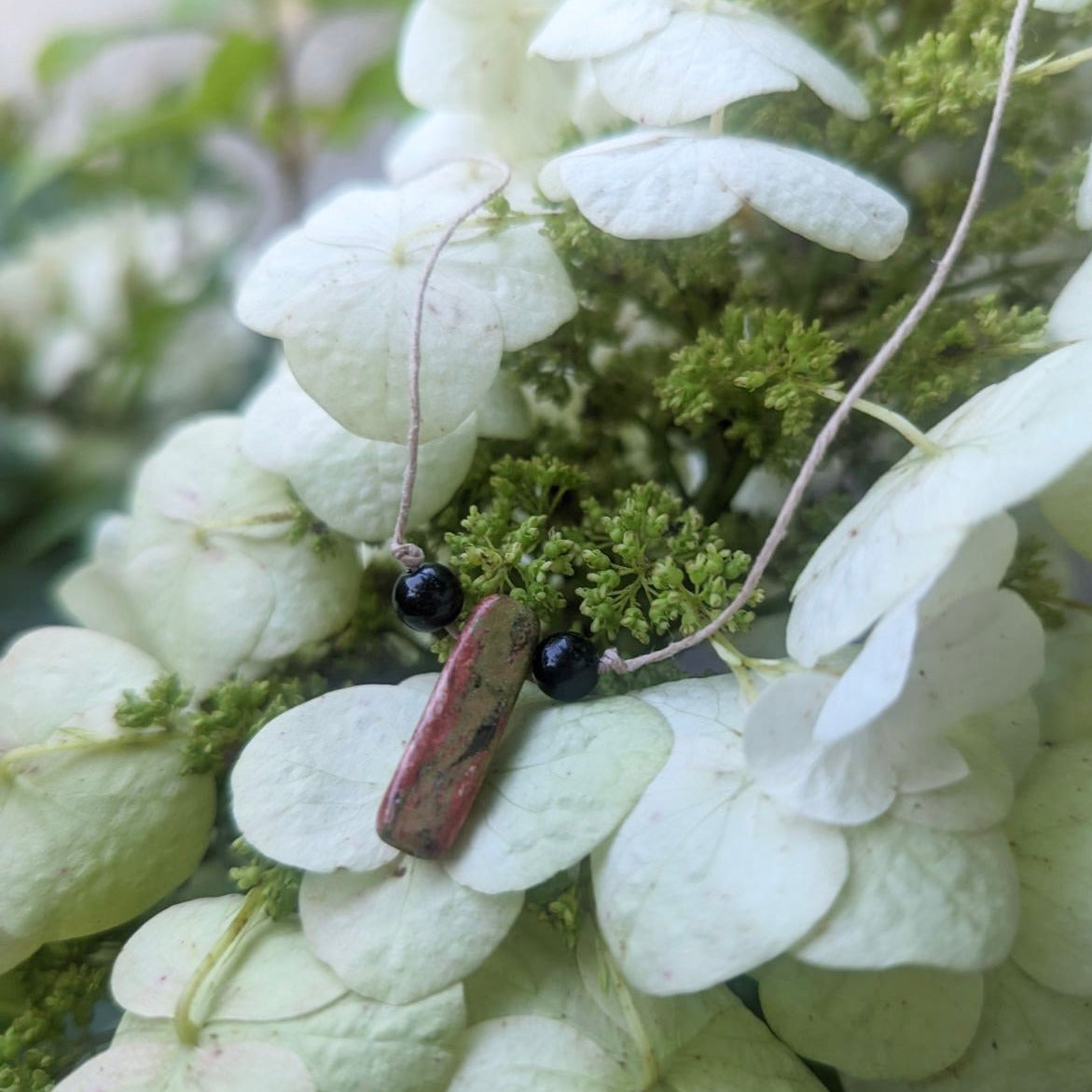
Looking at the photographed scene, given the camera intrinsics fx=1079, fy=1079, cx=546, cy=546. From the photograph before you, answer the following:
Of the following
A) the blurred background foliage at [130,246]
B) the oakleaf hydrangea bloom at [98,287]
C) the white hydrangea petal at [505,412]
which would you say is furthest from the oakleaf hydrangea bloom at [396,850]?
the oakleaf hydrangea bloom at [98,287]

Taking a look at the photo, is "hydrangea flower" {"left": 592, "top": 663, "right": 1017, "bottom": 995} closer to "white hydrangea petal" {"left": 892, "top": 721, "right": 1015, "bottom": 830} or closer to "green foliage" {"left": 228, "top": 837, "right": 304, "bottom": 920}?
"white hydrangea petal" {"left": 892, "top": 721, "right": 1015, "bottom": 830}

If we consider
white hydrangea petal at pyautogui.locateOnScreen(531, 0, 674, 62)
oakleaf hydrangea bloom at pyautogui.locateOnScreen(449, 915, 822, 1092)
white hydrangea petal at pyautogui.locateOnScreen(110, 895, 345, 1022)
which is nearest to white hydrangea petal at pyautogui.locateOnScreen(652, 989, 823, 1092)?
oakleaf hydrangea bloom at pyautogui.locateOnScreen(449, 915, 822, 1092)

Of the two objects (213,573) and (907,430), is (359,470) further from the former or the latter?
(907,430)

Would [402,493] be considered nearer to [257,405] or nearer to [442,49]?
[257,405]

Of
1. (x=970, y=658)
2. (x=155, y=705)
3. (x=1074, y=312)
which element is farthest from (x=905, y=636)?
(x=155, y=705)

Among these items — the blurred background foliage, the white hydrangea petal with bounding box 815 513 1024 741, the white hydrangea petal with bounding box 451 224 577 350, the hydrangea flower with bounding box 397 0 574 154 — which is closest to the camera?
the white hydrangea petal with bounding box 815 513 1024 741

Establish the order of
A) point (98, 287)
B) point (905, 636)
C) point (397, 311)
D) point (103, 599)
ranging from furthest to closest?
point (98, 287) → point (103, 599) → point (397, 311) → point (905, 636)
